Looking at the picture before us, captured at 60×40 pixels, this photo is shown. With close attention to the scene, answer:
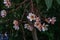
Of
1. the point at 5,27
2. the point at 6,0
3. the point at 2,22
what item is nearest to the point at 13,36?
the point at 5,27

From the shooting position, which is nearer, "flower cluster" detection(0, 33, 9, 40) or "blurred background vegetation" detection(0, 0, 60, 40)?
"blurred background vegetation" detection(0, 0, 60, 40)

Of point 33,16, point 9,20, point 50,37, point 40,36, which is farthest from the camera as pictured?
point 40,36

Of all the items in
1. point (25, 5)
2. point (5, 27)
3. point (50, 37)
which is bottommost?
point (50, 37)

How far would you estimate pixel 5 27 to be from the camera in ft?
6.94

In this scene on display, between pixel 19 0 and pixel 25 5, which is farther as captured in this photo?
pixel 19 0

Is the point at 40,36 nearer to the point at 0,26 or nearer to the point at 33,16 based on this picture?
the point at 0,26

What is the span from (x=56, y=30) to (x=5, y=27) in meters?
0.54

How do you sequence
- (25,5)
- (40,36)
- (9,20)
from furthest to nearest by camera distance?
1. (40,36)
2. (9,20)
3. (25,5)

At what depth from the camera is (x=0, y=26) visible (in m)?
2.10

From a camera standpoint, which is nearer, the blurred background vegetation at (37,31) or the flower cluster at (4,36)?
the blurred background vegetation at (37,31)

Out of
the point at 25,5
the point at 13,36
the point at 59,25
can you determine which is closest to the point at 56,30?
the point at 59,25

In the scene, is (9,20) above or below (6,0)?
below

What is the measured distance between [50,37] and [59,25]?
185 millimetres

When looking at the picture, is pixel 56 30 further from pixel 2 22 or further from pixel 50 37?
pixel 2 22
